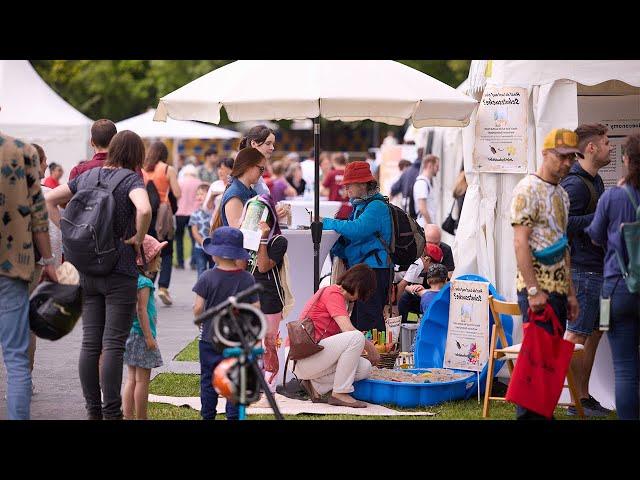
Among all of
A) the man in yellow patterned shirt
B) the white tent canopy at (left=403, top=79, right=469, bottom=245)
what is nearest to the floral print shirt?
the man in yellow patterned shirt

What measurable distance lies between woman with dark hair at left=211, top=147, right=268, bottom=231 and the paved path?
1733 mm

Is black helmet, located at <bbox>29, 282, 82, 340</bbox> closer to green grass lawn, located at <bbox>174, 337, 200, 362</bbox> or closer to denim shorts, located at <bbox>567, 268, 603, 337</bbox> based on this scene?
denim shorts, located at <bbox>567, 268, 603, 337</bbox>

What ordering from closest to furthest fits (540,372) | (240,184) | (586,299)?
1. (540,372)
2. (586,299)
3. (240,184)

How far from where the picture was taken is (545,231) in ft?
21.6

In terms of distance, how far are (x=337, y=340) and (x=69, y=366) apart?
10.2ft

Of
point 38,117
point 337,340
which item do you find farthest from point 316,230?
point 38,117

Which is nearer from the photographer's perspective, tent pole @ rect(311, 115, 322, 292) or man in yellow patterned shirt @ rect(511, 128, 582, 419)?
man in yellow patterned shirt @ rect(511, 128, 582, 419)

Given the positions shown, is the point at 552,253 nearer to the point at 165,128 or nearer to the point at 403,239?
the point at 403,239

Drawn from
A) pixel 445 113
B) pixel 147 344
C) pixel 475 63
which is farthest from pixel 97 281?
pixel 475 63

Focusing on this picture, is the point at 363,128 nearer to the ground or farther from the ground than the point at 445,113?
farther from the ground

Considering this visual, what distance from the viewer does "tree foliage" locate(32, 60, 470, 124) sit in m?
45.8
